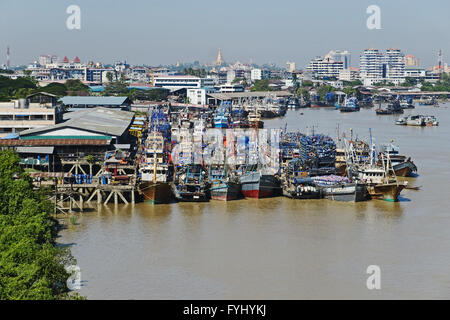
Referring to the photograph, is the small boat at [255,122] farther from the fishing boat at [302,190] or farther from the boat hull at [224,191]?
the boat hull at [224,191]

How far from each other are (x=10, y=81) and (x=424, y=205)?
33978mm

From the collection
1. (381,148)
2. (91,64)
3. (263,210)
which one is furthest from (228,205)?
(91,64)

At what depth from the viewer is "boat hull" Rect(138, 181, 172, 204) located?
1792 cm

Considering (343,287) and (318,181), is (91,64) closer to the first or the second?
(318,181)

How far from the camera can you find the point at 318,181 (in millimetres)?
19406

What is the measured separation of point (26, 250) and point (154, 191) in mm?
8114

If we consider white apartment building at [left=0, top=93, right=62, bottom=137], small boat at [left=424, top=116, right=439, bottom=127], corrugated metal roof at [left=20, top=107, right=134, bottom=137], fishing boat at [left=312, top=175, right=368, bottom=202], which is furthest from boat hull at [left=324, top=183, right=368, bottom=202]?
small boat at [left=424, top=116, right=439, bottom=127]

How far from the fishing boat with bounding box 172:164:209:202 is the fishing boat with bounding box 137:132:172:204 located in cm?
28

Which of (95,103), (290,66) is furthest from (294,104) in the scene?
(290,66)

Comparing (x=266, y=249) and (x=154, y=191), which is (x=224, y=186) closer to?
(x=154, y=191)

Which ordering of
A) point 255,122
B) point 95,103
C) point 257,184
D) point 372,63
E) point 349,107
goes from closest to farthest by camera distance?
point 257,184 → point 95,103 → point 255,122 → point 349,107 → point 372,63

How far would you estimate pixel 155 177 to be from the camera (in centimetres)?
1866

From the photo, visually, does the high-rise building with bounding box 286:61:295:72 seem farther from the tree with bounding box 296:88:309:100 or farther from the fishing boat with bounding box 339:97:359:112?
the fishing boat with bounding box 339:97:359:112

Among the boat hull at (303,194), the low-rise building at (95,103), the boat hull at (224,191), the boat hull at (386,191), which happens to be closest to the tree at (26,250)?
the boat hull at (224,191)
